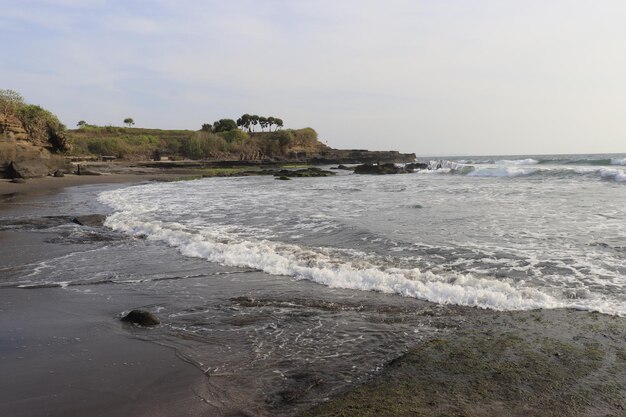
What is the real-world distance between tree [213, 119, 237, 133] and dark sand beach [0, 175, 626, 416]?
10981 centimetres

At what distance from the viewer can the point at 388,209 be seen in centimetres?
1738

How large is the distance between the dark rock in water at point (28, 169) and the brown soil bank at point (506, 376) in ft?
115

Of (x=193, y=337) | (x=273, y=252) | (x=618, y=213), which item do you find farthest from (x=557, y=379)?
(x=618, y=213)

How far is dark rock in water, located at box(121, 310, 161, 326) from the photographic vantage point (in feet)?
18.2

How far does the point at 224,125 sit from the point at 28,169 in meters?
82.5

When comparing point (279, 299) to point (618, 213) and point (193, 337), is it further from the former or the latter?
point (618, 213)

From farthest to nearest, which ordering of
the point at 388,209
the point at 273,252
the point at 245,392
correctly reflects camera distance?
the point at 388,209, the point at 273,252, the point at 245,392

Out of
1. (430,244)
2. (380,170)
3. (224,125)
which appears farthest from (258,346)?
(224,125)

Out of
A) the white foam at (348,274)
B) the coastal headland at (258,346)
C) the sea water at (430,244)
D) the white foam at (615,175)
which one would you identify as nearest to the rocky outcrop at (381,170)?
the white foam at (615,175)

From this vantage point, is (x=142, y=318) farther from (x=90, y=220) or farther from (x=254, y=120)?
(x=254, y=120)

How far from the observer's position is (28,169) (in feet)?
108

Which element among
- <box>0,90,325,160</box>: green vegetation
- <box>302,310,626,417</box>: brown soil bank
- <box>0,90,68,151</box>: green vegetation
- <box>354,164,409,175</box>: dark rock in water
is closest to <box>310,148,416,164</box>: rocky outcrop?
<box>0,90,325,160</box>: green vegetation

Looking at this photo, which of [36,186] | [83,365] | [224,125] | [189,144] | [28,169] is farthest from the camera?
[224,125]

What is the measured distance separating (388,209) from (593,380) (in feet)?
44.5
